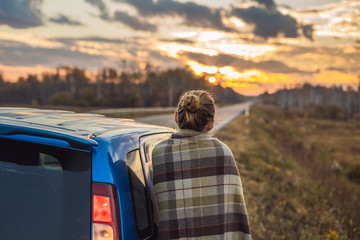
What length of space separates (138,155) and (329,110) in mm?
96280

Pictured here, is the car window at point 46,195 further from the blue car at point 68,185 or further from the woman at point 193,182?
the woman at point 193,182

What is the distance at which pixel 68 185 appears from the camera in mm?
1751

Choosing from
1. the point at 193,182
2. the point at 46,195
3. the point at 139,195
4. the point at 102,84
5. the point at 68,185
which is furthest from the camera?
the point at 102,84

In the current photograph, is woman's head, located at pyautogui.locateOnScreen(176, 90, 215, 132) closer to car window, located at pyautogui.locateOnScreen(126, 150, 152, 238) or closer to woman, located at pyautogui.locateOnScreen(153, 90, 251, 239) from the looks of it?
woman, located at pyautogui.locateOnScreen(153, 90, 251, 239)

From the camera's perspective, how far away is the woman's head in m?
2.19

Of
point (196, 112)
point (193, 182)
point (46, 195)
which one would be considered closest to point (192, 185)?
point (193, 182)

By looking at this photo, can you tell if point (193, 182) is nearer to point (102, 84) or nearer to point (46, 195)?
point (46, 195)

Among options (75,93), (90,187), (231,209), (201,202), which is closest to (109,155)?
(90,187)

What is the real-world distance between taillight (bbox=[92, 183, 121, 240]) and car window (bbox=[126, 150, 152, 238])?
184mm

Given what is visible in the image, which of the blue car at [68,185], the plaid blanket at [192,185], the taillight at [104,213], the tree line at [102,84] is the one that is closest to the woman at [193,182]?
the plaid blanket at [192,185]

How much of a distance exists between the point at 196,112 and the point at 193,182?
1.56 feet

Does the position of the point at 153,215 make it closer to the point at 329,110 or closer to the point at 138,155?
the point at 138,155

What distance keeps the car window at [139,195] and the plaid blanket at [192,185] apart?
0.10 meters

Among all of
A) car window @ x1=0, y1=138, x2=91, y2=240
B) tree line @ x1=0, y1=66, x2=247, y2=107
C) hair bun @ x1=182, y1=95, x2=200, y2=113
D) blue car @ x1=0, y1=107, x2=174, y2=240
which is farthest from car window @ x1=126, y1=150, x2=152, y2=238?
tree line @ x1=0, y1=66, x2=247, y2=107
